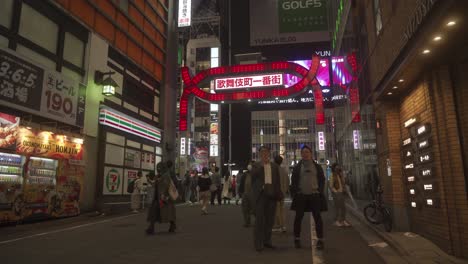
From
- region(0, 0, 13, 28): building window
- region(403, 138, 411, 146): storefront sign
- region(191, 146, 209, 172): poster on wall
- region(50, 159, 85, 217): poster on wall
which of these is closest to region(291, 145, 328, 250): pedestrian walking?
region(403, 138, 411, 146): storefront sign

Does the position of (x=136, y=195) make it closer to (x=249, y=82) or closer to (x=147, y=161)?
(x=147, y=161)

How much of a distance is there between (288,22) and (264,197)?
33562 millimetres

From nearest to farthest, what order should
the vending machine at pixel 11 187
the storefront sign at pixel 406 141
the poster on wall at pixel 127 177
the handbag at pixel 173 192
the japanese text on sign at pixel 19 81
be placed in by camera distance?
the storefront sign at pixel 406 141
the handbag at pixel 173 192
the vending machine at pixel 11 187
the japanese text on sign at pixel 19 81
the poster on wall at pixel 127 177

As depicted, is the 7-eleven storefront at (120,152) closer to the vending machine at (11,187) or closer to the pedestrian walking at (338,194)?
the vending machine at (11,187)

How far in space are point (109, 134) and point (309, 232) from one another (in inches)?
406

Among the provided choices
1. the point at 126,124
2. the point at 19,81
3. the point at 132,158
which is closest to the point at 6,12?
the point at 19,81

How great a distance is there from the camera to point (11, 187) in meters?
9.85

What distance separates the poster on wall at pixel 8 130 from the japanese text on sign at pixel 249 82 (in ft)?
44.2

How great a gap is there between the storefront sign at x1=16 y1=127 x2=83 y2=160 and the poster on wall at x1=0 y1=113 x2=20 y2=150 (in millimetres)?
217

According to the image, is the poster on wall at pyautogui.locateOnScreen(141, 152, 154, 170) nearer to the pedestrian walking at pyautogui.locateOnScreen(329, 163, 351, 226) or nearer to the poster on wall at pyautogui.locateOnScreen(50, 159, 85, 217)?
the poster on wall at pyautogui.locateOnScreen(50, 159, 85, 217)

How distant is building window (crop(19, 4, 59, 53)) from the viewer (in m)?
11.6

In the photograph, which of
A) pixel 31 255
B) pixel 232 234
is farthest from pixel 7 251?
pixel 232 234

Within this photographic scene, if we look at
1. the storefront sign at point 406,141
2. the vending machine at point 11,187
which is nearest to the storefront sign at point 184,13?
the vending machine at point 11,187

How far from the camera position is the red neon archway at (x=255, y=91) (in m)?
20.2
